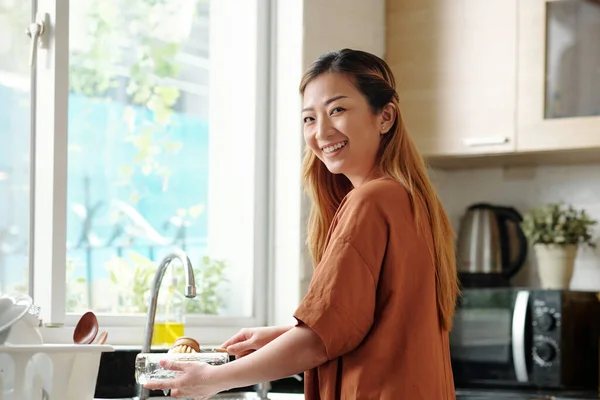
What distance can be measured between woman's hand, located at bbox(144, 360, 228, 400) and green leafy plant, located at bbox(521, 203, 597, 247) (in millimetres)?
1720

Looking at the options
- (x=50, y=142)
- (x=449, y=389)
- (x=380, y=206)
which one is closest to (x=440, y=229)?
(x=380, y=206)

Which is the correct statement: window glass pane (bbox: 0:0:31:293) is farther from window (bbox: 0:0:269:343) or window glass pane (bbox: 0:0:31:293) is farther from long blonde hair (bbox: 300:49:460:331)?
long blonde hair (bbox: 300:49:460:331)

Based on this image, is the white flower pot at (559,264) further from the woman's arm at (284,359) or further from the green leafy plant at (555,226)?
the woman's arm at (284,359)

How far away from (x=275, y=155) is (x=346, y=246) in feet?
4.72

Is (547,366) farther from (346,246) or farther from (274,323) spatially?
(346,246)

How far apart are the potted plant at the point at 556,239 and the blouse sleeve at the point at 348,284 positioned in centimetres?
159

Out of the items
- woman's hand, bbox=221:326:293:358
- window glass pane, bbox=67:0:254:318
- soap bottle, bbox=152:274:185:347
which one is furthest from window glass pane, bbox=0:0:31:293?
woman's hand, bbox=221:326:293:358

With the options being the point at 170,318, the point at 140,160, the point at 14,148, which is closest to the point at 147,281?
the point at 170,318

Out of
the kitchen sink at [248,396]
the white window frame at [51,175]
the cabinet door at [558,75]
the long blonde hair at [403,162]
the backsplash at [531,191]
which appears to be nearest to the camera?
the long blonde hair at [403,162]

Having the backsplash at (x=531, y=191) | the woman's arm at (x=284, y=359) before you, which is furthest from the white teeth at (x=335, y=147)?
the backsplash at (x=531, y=191)

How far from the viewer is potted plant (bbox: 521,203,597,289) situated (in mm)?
2959

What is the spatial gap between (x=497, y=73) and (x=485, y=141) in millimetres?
210

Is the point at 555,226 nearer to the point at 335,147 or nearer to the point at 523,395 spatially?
the point at 523,395

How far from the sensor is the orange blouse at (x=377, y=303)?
4.83 ft
